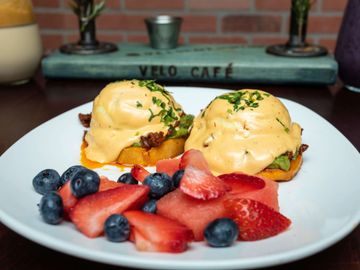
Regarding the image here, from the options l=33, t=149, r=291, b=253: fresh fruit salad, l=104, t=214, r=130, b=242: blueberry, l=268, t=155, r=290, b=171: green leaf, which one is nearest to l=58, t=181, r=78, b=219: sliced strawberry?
l=33, t=149, r=291, b=253: fresh fruit salad

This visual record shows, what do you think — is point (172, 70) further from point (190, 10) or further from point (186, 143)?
point (190, 10)

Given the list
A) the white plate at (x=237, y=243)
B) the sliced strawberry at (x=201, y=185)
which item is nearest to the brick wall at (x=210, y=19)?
the white plate at (x=237, y=243)

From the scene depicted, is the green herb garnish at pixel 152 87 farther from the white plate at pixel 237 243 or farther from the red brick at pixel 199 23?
the red brick at pixel 199 23

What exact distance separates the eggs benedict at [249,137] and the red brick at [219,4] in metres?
1.59

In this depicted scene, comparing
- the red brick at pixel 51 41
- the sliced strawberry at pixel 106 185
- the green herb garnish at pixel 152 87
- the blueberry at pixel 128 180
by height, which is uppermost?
the green herb garnish at pixel 152 87

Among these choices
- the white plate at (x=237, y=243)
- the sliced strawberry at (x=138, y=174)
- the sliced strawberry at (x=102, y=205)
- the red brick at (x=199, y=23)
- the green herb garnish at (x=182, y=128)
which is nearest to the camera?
the white plate at (x=237, y=243)

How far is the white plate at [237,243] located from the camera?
75cm

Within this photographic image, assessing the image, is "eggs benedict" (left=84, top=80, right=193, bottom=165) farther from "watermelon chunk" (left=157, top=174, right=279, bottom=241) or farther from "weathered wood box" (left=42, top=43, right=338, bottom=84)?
"weathered wood box" (left=42, top=43, right=338, bottom=84)

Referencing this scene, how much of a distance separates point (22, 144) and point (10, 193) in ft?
0.89

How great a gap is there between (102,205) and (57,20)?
224 cm

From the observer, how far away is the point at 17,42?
6.11 feet

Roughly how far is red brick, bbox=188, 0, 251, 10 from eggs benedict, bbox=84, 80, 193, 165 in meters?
1.52

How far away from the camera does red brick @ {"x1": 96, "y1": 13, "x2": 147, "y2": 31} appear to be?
285 cm

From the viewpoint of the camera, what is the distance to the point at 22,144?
124cm
